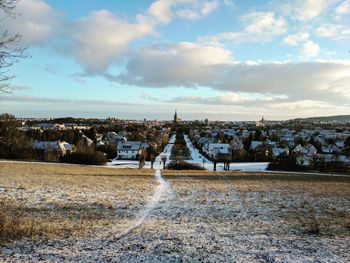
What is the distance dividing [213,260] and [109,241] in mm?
3364

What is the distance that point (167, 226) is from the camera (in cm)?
1367

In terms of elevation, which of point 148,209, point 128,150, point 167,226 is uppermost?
point 167,226

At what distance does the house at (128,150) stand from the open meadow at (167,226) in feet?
309

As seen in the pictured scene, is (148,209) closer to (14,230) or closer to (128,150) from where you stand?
(14,230)

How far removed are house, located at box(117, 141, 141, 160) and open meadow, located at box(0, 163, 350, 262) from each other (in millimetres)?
94283

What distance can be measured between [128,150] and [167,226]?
106615mm

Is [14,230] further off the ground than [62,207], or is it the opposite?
[14,230]

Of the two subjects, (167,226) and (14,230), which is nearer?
(14,230)

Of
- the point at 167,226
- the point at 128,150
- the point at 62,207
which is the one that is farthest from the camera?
the point at 128,150

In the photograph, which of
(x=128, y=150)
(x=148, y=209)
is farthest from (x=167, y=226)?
(x=128, y=150)

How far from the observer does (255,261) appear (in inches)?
370

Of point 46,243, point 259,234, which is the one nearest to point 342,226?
point 259,234

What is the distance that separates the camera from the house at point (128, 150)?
385 ft

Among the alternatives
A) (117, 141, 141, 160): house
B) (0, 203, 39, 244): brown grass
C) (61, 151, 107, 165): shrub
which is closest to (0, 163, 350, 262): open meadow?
(0, 203, 39, 244): brown grass
